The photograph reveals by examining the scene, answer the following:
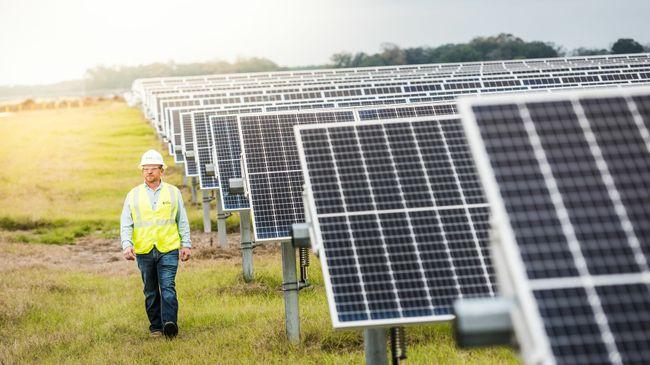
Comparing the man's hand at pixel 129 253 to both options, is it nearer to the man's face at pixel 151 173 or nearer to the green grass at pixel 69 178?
the man's face at pixel 151 173

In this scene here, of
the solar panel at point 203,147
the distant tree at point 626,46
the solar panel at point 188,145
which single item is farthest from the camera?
the distant tree at point 626,46


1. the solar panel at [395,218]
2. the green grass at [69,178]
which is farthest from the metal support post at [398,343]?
the green grass at [69,178]

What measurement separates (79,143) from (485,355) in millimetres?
55158

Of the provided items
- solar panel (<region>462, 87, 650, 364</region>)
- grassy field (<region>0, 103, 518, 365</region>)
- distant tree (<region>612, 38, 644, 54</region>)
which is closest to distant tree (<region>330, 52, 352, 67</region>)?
distant tree (<region>612, 38, 644, 54</region>)

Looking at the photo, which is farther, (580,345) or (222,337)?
(222,337)

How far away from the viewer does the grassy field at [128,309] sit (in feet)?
35.2

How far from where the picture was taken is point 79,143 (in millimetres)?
61625

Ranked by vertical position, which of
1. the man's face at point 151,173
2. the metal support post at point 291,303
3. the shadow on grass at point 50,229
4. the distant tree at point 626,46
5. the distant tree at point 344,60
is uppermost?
the distant tree at point 344,60

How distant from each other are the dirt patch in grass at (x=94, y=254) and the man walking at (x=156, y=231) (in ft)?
23.0

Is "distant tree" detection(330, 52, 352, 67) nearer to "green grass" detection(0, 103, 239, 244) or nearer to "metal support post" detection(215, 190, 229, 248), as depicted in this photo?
"green grass" detection(0, 103, 239, 244)

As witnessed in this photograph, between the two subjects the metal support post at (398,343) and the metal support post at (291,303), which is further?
the metal support post at (291,303)

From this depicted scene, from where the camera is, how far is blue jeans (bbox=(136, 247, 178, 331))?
12.0m

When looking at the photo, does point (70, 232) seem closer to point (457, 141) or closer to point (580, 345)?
point (457, 141)

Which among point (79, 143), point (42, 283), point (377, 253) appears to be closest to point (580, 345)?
point (377, 253)
